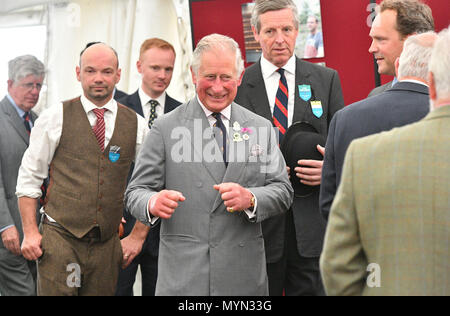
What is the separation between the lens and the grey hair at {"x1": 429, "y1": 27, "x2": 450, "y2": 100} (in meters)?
1.88

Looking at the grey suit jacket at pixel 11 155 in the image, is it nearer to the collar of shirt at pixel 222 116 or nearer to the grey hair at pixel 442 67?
the collar of shirt at pixel 222 116

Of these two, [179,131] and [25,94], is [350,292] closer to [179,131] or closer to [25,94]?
[179,131]

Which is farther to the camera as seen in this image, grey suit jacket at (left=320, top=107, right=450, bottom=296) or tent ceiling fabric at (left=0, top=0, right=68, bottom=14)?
tent ceiling fabric at (left=0, top=0, right=68, bottom=14)

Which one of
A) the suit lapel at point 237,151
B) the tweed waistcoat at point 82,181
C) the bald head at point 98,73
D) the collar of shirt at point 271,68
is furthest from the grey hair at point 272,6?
the tweed waistcoat at point 82,181

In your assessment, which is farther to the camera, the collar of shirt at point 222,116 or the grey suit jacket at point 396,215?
the collar of shirt at point 222,116

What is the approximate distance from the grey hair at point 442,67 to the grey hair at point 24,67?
3406 mm

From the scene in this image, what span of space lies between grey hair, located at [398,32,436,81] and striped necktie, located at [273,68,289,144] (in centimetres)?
93

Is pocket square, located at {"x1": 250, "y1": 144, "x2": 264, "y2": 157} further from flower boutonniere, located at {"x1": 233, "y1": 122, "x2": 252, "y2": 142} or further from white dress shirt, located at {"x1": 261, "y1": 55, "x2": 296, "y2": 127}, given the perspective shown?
white dress shirt, located at {"x1": 261, "y1": 55, "x2": 296, "y2": 127}

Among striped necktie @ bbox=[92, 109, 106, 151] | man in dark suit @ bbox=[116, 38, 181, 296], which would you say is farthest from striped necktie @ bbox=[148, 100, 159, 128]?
striped necktie @ bbox=[92, 109, 106, 151]

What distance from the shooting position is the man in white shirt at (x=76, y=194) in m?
3.24

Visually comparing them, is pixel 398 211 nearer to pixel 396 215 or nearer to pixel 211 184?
pixel 396 215

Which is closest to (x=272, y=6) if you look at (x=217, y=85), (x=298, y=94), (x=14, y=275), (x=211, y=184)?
(x=298, y=94)

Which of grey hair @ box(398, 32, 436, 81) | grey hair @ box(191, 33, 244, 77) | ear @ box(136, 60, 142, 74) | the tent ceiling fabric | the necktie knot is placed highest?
the tent ceiling fabric

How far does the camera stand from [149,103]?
425cm
